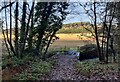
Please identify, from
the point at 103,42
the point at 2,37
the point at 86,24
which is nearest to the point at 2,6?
the point at 2,37

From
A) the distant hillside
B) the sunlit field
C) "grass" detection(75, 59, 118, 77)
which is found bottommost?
"grass" detection(75, 59, 118, 77)

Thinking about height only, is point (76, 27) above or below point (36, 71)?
above

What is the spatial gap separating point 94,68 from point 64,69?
217mm

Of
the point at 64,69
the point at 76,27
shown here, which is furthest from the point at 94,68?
the point at 76,27

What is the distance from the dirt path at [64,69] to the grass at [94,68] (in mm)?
44

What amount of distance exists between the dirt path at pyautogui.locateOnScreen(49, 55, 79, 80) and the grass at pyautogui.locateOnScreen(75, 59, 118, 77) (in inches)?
1.7

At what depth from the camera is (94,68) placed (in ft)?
5.01

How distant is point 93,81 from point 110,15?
1.63ft

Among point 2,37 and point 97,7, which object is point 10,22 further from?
point 97,7

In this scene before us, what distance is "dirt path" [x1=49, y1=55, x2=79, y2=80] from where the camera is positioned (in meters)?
1.53

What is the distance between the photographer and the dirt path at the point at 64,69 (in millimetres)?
1534

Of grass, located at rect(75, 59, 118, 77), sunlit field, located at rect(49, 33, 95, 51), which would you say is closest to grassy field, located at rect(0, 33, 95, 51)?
sunlit field, located at rect(49, 33, 95, 51)

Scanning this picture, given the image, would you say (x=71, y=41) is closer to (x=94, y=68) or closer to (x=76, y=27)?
(x=76, y=27)

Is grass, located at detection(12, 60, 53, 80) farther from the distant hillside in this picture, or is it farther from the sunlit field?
the distant hillside
